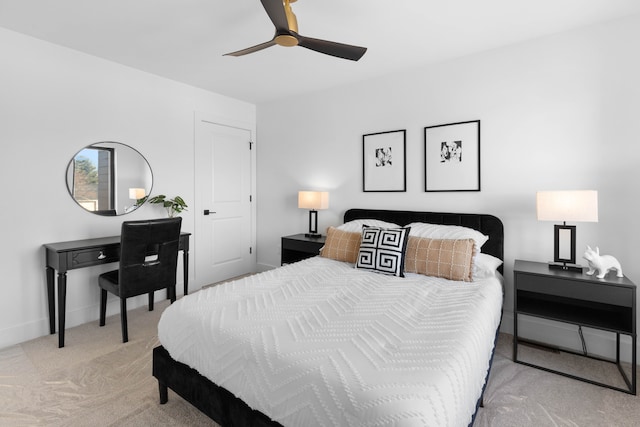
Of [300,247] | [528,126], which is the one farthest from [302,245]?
[528,126]

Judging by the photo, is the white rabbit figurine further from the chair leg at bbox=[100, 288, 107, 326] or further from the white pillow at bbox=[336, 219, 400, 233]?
the chair leg at bbox=[100, 288, 107, 326]

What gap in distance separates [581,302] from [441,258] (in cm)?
117

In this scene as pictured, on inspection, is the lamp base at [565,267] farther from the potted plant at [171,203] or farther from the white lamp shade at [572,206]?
the potted plant at [171,203]

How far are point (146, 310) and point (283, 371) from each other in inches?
109

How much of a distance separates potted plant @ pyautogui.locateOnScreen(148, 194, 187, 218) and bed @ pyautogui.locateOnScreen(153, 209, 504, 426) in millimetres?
1852

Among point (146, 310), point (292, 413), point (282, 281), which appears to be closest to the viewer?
point (292, 413)

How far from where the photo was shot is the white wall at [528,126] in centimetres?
241

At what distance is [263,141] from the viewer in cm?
472

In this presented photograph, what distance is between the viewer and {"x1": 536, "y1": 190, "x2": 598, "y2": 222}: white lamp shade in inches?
87.1

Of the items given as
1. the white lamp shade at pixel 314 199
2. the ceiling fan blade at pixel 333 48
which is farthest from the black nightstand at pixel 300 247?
the ceiling fan blade at pixel 333 48

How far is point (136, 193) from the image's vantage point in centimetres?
349

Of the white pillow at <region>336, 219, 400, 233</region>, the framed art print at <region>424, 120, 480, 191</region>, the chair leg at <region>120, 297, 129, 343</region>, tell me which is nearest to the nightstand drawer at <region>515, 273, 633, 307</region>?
the framed art print at <region>424, 120, 480, 191</region>

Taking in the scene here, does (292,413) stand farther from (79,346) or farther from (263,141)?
(263,141)

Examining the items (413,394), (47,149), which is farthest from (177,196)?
(413,394)
